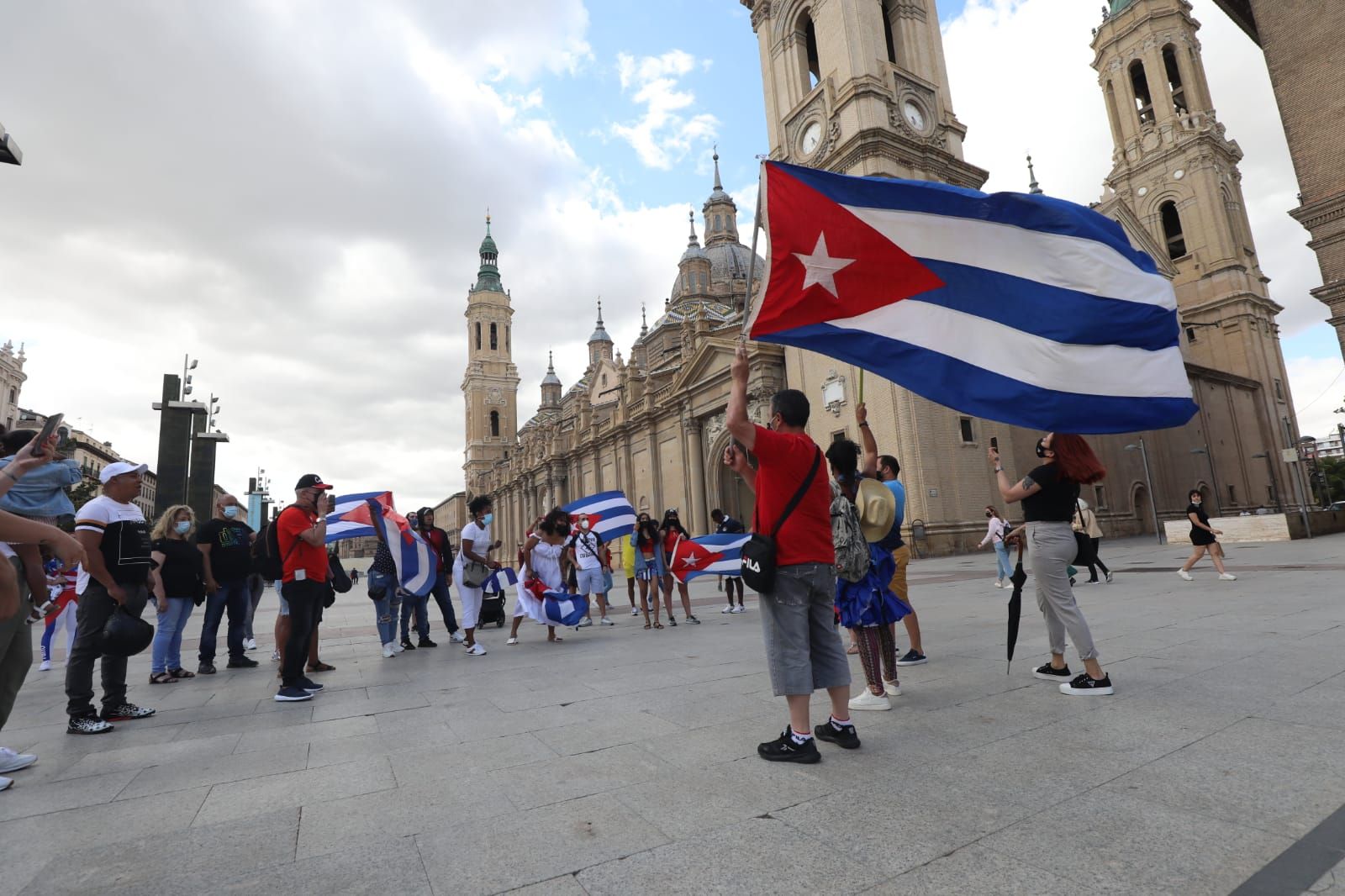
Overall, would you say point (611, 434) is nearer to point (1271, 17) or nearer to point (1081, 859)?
point (1271, 17)

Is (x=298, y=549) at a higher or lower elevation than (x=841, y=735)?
higher

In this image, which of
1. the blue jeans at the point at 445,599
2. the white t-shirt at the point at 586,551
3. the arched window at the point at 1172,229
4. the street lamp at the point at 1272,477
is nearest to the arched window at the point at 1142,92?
the arched window at the point at 1172,229

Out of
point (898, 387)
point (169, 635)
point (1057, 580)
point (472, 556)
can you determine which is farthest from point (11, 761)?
point (898, 387)

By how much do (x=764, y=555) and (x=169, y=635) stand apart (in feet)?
23.4

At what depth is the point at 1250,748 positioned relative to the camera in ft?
10.7

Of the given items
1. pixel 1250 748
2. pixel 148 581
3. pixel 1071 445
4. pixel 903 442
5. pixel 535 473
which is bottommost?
pixel 1250 748

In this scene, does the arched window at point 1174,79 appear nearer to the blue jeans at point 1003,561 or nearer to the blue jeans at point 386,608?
the blue jeans at point 1003,561

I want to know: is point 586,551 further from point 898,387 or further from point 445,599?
point 898,387

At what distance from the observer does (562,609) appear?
9.15 meters

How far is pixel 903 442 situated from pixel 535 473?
4271 centimetres

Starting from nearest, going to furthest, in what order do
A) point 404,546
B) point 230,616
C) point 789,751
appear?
point 789,751
point 404,546
point 230,616

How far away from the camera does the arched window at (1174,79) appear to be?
150 ft

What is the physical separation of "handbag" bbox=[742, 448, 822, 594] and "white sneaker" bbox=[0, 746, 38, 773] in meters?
4.36

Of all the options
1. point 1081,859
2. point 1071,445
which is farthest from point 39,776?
point 1071,445
